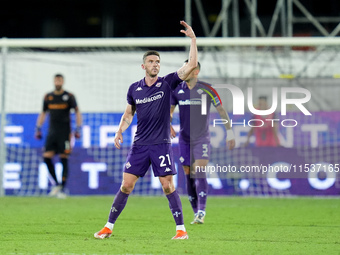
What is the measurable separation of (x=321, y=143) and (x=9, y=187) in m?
6.62

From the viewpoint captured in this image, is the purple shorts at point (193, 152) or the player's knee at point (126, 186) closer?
the player's knee at point (126, 186)

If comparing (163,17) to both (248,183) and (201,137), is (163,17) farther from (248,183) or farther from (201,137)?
(201,137)

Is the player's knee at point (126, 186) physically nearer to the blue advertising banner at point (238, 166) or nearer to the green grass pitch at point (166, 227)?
the green grass pitch at point (166, 227)

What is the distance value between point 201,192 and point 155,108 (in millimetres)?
2556

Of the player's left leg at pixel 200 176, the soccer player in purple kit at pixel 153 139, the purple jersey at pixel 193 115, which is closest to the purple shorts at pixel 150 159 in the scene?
the soccer player in purple kit at pixel 153 139

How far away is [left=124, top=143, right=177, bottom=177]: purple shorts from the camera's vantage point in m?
8.09

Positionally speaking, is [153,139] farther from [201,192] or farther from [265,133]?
[265,133]

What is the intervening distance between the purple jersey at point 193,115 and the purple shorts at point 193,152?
0.07 meters

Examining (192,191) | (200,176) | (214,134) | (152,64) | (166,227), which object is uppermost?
(152,64)

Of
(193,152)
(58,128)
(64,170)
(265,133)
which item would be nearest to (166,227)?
(193,152)

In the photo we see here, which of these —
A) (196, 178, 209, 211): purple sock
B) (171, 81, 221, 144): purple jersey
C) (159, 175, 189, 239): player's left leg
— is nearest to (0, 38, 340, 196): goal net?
(171, 81, 221, 144): purple jersey

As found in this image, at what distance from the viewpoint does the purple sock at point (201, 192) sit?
10.3 meters

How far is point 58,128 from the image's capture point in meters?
15.3

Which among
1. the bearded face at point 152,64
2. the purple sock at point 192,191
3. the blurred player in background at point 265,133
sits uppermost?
the bearded face at point 152,64
